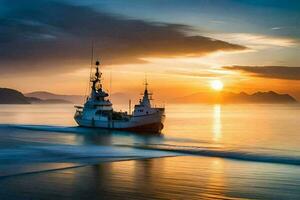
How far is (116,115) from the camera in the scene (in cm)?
7681

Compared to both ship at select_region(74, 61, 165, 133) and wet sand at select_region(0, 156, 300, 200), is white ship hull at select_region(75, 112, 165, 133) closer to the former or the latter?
ship at select_region(74, 61, 165, 133)

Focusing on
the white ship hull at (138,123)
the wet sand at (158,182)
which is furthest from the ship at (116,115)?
the wet sand at (158,182)

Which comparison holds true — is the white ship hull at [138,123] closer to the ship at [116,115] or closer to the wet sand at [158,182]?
the ship at [116,115]

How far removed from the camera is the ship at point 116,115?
70.7 metres

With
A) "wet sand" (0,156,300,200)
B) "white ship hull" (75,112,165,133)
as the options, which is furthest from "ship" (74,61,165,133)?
"wet sand" (0,156,300,200)

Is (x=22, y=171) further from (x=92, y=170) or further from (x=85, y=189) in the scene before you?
(x=85, y=189)

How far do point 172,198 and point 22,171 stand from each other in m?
12.2

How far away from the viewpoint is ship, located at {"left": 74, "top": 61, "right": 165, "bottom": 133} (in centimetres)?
7069

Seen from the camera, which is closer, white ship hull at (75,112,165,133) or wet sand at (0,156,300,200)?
wet sand at (0,156,300,200)

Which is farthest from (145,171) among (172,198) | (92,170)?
(172,198)

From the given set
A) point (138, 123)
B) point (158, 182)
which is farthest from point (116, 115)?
point (158, 182)

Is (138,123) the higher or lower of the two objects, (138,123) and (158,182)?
the higher

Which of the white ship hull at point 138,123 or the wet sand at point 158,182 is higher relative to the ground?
the white ship hull at point 138,123

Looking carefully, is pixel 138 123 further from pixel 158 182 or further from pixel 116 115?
pixel 158 182
